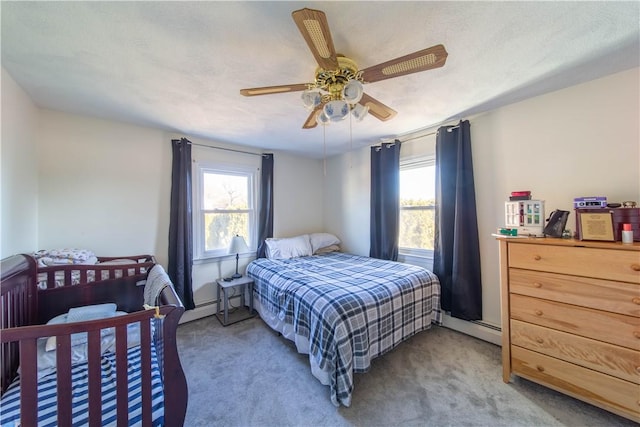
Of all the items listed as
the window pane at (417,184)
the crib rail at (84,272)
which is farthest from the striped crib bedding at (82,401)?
the window pane at (417,184)

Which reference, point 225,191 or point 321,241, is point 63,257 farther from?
point 321,241

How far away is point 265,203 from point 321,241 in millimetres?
1075

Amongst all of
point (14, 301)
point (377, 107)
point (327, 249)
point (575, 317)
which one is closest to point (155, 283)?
point (14, 301)

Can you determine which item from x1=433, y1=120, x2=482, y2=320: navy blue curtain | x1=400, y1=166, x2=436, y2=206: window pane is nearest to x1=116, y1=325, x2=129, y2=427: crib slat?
x1=433, y1=120, x2=482, y2=320: navy blue curtain

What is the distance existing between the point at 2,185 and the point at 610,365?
413 cm

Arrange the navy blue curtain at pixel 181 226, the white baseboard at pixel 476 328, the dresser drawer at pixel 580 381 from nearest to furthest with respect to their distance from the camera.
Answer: the dresser drawer at pixel 580 381
the white baseboard at pixel 476 328
the navy blue curtain at pixel 181 226

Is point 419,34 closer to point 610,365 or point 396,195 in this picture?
point 396,195

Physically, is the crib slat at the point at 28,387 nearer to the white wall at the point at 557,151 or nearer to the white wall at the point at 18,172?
the white wall at the point at 18,172

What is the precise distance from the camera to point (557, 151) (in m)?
1.96

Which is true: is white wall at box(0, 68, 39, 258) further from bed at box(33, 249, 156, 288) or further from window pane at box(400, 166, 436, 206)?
window pane at box(400, 166, 436, 206)

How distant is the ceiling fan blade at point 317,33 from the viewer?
2.84 ft

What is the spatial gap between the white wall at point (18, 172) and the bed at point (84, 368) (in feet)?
1.20

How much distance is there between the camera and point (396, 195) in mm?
3051

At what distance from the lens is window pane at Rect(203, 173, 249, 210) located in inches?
122
